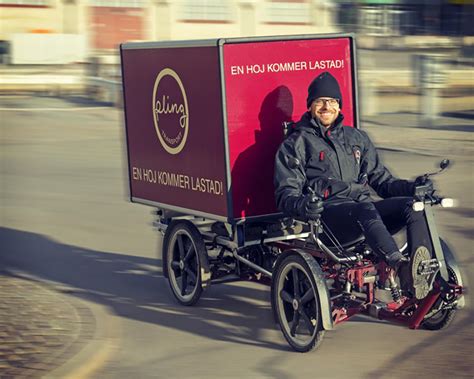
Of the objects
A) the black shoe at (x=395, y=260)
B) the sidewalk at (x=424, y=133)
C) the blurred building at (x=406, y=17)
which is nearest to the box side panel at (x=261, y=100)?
the black shoe at (x=395, y=260)

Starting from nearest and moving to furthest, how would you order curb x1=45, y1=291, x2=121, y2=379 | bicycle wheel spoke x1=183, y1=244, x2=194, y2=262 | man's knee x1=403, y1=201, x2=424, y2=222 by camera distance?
1. curb x1=45, y1=291, x2=121, y2=379
2. man's knee x1=403, y1=201, x2=424, y2=222
3. bicycle wheel spoke x1=183, y1=244, x2=194, y2=262

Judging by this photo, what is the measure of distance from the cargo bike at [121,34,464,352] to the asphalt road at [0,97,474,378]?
0.76 feet

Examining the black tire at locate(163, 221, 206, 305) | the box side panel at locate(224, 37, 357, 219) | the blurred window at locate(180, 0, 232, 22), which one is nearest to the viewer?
the box side panel at locate(224, 37, 357, 219)

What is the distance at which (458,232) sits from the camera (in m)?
11.2

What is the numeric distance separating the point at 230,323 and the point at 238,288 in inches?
42.7

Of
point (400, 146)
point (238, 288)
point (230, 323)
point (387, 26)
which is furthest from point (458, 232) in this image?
point (387, 26)

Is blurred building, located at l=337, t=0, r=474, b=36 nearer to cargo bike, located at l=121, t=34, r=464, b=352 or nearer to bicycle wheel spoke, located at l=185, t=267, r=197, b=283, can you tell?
cargo bike, located at l=121, t=34, r=464, b=352

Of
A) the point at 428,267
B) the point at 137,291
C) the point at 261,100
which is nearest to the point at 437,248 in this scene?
the point at 428,267

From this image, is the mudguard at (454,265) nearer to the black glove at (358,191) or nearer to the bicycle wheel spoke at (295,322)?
the black glove at (358,191)

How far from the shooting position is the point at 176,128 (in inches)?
332

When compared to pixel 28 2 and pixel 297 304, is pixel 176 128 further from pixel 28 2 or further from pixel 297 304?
pixel 28 2

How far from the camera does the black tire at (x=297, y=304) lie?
7.05 metres

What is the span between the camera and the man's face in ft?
25.0

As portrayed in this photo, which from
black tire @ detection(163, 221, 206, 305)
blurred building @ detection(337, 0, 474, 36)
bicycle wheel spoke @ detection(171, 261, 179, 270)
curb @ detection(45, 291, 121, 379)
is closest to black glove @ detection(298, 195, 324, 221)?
black tire @ detection(163, 221, 206, 305)
